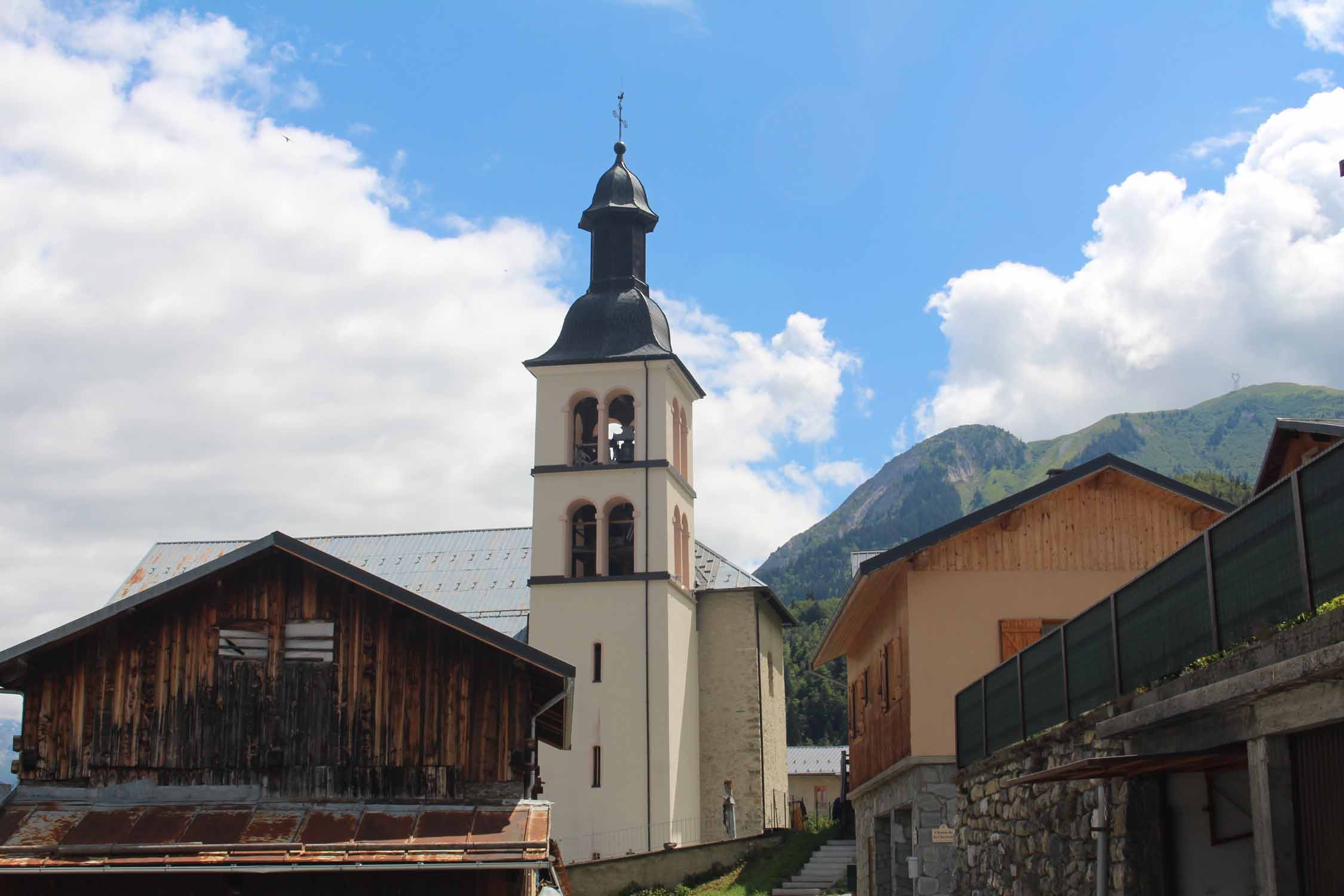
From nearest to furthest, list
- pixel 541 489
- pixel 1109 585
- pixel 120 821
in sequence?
pixel 120 821, pixel 1109 585, pixel 541 489

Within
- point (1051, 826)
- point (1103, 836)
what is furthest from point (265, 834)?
point (1103, 836)

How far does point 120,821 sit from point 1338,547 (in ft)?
45.8

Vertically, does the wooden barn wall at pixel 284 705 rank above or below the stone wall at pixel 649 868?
above

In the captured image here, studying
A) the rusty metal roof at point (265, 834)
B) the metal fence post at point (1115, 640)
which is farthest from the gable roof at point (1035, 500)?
the metal fence post at point (1115, 640)

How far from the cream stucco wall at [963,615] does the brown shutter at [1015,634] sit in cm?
7

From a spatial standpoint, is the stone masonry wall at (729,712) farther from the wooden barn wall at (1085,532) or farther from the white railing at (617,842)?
the wooden barn wall at (1085,532)

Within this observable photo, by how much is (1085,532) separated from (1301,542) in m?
12.8

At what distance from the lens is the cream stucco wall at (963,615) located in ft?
65.9

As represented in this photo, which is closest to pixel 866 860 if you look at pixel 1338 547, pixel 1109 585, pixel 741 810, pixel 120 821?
pixel 1109 585

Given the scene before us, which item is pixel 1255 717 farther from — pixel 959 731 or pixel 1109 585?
pixel 1109 585

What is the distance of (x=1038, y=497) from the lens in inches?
823

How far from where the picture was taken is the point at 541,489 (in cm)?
4391

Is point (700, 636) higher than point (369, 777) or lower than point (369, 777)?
higher

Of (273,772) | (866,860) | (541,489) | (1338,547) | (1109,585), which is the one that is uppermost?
(541,489)
